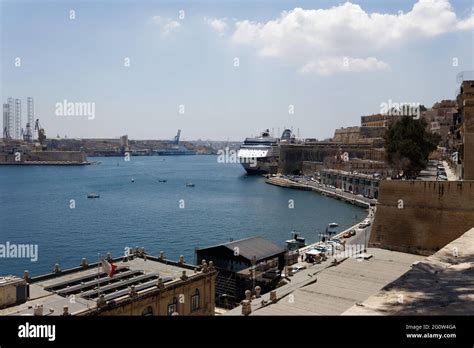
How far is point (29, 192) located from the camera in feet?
171

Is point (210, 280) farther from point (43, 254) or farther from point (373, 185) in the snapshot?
point (373, 185)

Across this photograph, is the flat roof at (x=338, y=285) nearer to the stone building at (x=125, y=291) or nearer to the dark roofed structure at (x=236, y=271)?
the dark roofed structure at (x=236, y=271)

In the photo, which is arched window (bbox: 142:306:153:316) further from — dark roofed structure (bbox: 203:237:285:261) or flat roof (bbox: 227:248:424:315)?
dark roofed structure (bbox: 203:237:285:261)

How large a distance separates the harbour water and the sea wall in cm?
1007

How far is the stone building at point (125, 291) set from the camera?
9305mm

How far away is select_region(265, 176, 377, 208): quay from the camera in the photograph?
38.3 metres

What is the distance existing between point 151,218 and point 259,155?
1483 inches

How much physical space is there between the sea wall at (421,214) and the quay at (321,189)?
21.9m

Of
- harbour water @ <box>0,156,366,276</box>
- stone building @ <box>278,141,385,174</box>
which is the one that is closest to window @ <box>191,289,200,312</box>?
harbour water @ <box>0,156,366,276</box>

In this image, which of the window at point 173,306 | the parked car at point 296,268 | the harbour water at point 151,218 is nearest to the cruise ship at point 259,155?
the harbour water at point 151,218

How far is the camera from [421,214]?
14180 millimetres

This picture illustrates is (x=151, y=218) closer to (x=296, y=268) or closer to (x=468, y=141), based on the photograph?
(x=296, y=268)

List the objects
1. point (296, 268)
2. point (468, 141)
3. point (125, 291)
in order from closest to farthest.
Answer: point (125, 291)
point (468, 141)
point (296, 268)

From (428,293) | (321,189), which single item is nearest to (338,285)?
(428,293)
